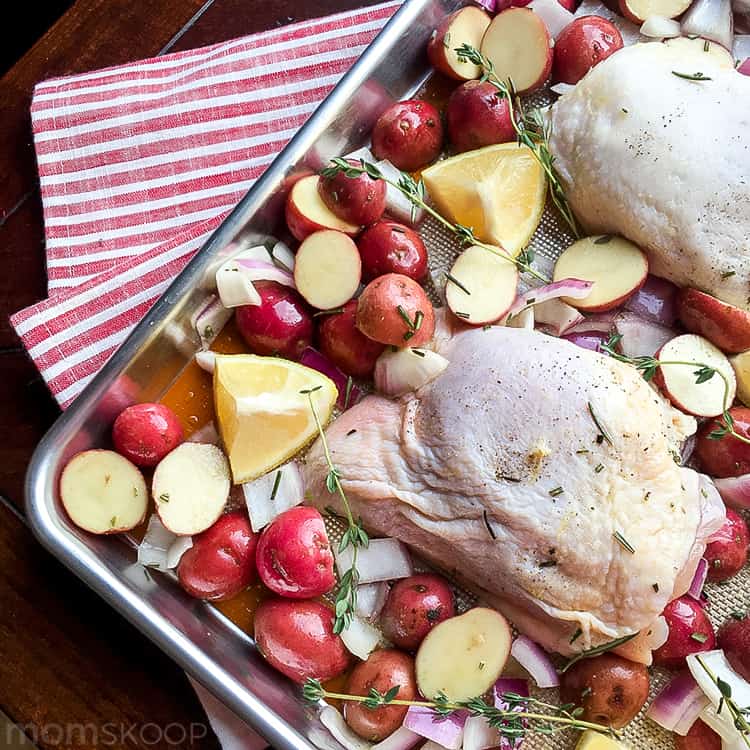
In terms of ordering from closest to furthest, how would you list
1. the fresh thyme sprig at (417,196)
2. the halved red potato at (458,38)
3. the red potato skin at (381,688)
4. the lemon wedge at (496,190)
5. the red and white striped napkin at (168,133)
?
the red potato skin at (381,688) < the fresh thyme sprig at (417,196) < the lemon wedge at (496,190) < the halved red potato at (458,38) < the red and white striped napkin at (168,133)

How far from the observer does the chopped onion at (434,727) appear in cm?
184

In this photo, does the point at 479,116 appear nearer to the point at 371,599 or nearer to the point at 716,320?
the point at 716,320

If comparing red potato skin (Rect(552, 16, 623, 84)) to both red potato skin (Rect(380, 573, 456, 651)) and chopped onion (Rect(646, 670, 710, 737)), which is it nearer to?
red potato skin (Rect(380, 573, 456, 651))

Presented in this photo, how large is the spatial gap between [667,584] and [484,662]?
37cm

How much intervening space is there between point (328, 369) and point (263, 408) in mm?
198

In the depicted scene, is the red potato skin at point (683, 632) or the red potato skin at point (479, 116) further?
the red potato skin at point (479, 116)

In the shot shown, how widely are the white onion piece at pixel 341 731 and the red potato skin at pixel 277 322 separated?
72 centimetres

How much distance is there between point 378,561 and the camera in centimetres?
194

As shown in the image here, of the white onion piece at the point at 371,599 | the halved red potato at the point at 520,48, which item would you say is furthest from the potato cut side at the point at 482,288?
the white onion piece at the point at 371,599

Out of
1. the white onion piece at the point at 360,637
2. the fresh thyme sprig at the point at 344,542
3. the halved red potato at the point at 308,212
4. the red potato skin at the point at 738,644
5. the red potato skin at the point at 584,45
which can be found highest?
the red potato skin at the point at 584,45

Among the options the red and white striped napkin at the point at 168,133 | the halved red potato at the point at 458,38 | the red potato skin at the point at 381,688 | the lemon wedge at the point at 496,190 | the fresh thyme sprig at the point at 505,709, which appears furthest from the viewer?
the red and white striped napkin at the point at 168,133

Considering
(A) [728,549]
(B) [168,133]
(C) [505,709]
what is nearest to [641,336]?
(A) [728,549]

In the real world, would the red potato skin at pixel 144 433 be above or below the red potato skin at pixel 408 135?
below

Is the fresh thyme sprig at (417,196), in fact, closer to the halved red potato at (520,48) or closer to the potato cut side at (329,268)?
the potato cut side at (329,268)
